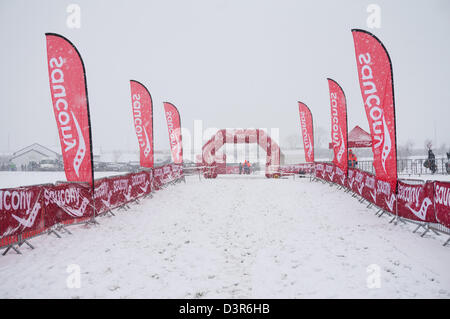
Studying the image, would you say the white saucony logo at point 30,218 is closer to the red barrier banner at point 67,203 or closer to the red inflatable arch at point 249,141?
the red barrier banner at point 67,203

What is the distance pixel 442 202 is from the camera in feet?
20.7

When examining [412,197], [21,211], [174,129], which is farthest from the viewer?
[174,129]

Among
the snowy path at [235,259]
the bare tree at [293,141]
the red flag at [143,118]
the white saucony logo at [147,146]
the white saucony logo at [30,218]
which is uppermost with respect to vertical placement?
the bare tree at [293,141]

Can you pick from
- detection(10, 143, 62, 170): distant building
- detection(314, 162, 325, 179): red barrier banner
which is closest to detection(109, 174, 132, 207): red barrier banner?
detection(314, 162, 325, 179): red barrier banner

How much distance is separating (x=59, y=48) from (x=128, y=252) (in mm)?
6281

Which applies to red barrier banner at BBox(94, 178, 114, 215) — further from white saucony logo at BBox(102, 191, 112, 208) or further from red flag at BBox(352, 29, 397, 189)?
red flag at BBox(352, 29, 397, 189)

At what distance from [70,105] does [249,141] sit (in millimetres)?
16891

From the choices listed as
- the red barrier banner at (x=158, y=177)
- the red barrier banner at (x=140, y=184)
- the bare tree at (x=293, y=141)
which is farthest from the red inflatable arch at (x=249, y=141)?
the bare tree at (x=293, y=141)

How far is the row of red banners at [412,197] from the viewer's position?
6.34m

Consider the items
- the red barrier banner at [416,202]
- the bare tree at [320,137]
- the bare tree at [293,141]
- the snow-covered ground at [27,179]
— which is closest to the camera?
the red barrier banner at [416,202]

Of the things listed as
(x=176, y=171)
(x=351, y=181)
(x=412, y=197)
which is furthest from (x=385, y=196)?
(x=176, y=171)

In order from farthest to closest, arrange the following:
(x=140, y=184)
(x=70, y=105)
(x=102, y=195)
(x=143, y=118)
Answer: (x=143, y=118) < (x=140, y=184) < (x=102, y=195) < (x=70, y=105)

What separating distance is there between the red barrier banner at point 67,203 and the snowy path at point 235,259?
441 millimetres

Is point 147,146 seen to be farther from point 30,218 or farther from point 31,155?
point 31,155
